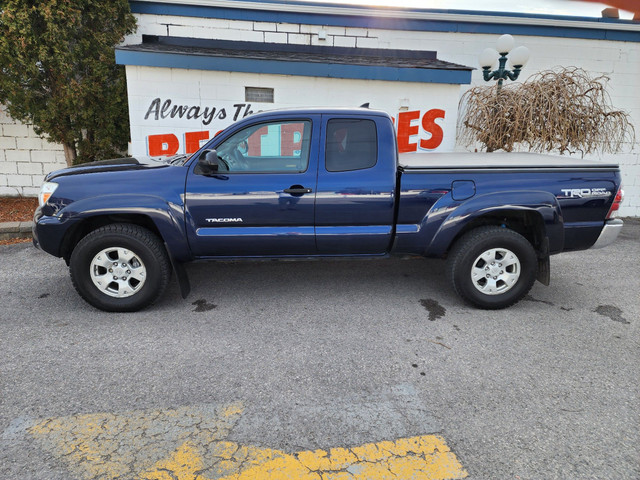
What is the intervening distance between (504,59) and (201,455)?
8251 mm

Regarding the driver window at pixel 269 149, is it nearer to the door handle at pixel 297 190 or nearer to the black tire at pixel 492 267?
the door handle at pixel 297 190

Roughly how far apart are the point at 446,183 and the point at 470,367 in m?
1.69

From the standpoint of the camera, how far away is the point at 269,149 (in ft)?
13.2

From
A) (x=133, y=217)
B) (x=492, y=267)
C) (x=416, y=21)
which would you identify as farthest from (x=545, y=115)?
(x=133, y=217)

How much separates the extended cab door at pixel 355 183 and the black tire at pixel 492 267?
2.52ft

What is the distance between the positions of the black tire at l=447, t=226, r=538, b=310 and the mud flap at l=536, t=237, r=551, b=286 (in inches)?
5.3

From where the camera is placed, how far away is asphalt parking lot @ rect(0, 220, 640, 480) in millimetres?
2229

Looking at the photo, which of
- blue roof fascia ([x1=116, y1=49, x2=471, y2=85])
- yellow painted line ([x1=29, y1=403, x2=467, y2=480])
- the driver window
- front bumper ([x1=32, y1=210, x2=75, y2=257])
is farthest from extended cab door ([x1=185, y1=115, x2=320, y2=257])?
blue roof fascia ([x1=116, y1=49, x2=471, y2=85])

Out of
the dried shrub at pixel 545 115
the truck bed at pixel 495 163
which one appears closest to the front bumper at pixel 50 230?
the truck bed at pixel 495 163

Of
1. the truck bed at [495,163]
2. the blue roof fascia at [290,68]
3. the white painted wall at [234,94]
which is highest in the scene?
the blue roof fascia at [290,68]

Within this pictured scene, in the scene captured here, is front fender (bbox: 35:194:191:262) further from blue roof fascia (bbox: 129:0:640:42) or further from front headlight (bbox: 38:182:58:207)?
blue roof fascia (bbox: 129:0:640:42)

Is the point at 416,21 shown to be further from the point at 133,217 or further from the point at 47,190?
the point at 47,190

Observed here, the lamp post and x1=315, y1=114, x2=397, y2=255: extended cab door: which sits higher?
the lamp post

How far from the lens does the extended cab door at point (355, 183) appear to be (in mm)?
3904
